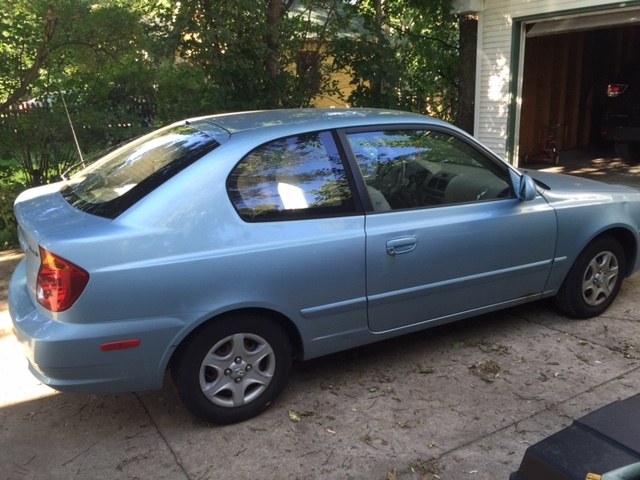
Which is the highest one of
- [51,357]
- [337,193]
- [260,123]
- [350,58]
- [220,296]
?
[350,58]

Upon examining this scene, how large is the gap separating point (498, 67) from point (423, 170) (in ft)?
19.5

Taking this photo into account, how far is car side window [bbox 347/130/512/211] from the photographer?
Answer: 137 inches

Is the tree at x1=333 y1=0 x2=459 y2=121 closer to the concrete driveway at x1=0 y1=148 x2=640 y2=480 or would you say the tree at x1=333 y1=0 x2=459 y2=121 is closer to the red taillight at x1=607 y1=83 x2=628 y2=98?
the red taillight at x1=607 y1=83 x2=628 y2=98

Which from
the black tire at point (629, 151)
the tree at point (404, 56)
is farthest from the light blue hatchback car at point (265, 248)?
the black tire at point (629, 151)

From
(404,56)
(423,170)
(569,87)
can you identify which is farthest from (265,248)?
(569,87)

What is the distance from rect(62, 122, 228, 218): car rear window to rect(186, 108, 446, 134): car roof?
148mm

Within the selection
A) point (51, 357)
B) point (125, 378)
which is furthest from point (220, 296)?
point (51, 357)

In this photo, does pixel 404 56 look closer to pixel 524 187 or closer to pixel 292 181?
pixel 524 187

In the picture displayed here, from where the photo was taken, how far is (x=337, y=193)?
3301mm

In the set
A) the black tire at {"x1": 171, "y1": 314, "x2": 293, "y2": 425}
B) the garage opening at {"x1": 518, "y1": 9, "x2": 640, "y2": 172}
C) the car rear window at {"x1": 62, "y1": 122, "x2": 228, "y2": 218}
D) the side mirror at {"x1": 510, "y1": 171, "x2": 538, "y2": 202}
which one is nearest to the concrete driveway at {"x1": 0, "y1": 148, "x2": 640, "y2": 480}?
the black tire at {"x1": 171, "y1": 314, "x2": 293, "y2": 425}

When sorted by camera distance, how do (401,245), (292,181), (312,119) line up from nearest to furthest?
(292,181)
(401,245)
(312,119)

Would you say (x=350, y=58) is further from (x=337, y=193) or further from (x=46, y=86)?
(x=337, y=193)

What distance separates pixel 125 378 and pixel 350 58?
620 cm

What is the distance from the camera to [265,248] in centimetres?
300
